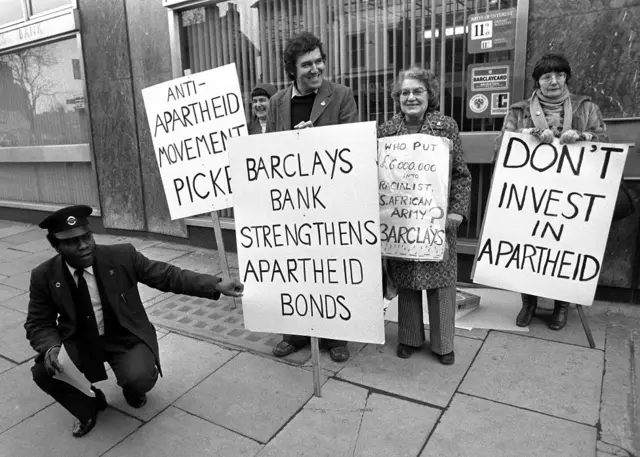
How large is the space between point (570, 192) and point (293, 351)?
2.08 m

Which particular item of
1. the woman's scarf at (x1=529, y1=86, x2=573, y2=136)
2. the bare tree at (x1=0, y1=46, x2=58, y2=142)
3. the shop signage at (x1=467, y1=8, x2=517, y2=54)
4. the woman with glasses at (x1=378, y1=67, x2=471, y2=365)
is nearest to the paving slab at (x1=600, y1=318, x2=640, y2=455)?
the woman with glasses at (x1=378, y1=67, x2=471, y2=365)

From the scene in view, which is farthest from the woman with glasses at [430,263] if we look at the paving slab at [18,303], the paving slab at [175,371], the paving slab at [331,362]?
the paving slab at [18,303]

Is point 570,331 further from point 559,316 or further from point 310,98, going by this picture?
point 310,98

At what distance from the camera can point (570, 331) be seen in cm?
356

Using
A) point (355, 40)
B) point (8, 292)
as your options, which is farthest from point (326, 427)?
point (8, 292)

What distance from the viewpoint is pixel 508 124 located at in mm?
3496

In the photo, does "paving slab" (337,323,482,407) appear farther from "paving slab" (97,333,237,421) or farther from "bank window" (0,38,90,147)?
"bank window" (0,38,90,147)

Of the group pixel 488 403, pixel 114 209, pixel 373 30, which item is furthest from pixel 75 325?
pixel 114 209

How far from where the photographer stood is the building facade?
3.85 meters

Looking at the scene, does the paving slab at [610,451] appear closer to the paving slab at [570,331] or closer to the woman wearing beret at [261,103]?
the paving slab at [570,331]

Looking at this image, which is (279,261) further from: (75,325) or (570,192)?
(570,192)

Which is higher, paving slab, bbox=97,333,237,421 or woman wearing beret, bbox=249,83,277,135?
woman wearing beret, bbox=249,83,277,135

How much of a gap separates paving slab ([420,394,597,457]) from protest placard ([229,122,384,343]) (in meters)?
0.58

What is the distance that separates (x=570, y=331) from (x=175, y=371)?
2773 millimetres
